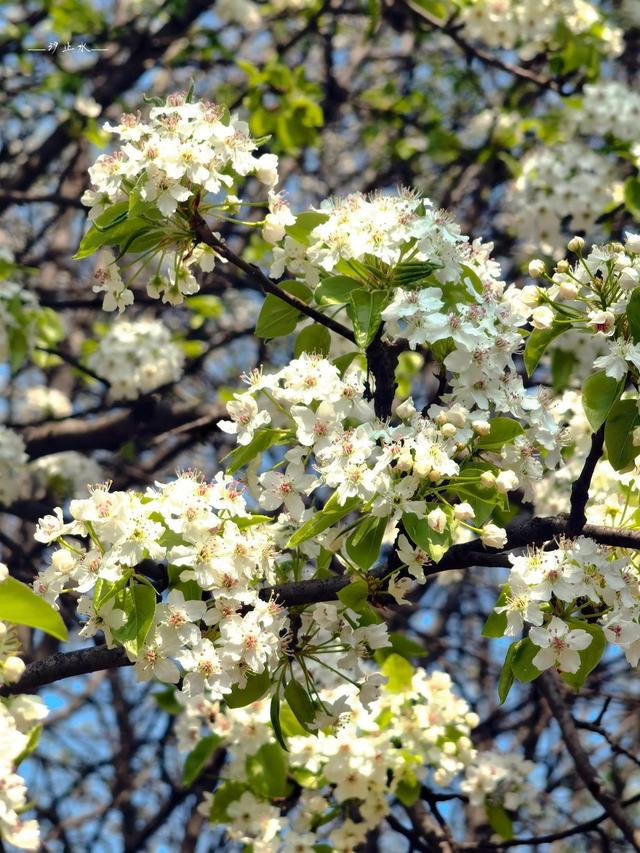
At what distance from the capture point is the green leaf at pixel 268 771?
3725mm

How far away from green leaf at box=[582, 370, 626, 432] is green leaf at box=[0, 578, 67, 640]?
39.9 inches

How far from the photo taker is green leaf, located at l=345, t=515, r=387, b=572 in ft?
7.57

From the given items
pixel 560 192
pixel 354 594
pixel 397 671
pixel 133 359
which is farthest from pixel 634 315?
pixel 133 359

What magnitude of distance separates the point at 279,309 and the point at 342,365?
0.22 m

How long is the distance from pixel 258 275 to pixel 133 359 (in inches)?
140

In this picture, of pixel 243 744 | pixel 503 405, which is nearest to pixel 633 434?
pixel 503 405

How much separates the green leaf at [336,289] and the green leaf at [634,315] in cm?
57

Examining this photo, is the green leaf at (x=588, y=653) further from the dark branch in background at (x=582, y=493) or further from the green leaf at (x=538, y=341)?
the green leaf at (x=538, y=341)

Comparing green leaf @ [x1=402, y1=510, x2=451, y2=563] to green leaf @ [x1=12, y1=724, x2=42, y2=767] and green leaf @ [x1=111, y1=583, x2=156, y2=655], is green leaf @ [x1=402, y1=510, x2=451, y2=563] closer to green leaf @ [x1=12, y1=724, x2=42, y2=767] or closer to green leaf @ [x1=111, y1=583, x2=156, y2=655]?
green leaf @ [x1=111, y1=583, x2=156, y2=655]

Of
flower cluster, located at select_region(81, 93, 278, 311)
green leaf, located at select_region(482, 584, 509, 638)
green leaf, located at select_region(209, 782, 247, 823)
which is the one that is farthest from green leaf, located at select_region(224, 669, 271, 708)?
green leaf, located at select_region(209, 782, 247, 823)

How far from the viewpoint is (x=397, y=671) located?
3562mm

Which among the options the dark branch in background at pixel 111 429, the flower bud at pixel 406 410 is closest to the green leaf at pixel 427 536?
the flower bud at pixel 406 410

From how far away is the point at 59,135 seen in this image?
20.4ft

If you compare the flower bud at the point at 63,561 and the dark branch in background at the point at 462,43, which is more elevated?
the dark branch in background at the point at 462,43
